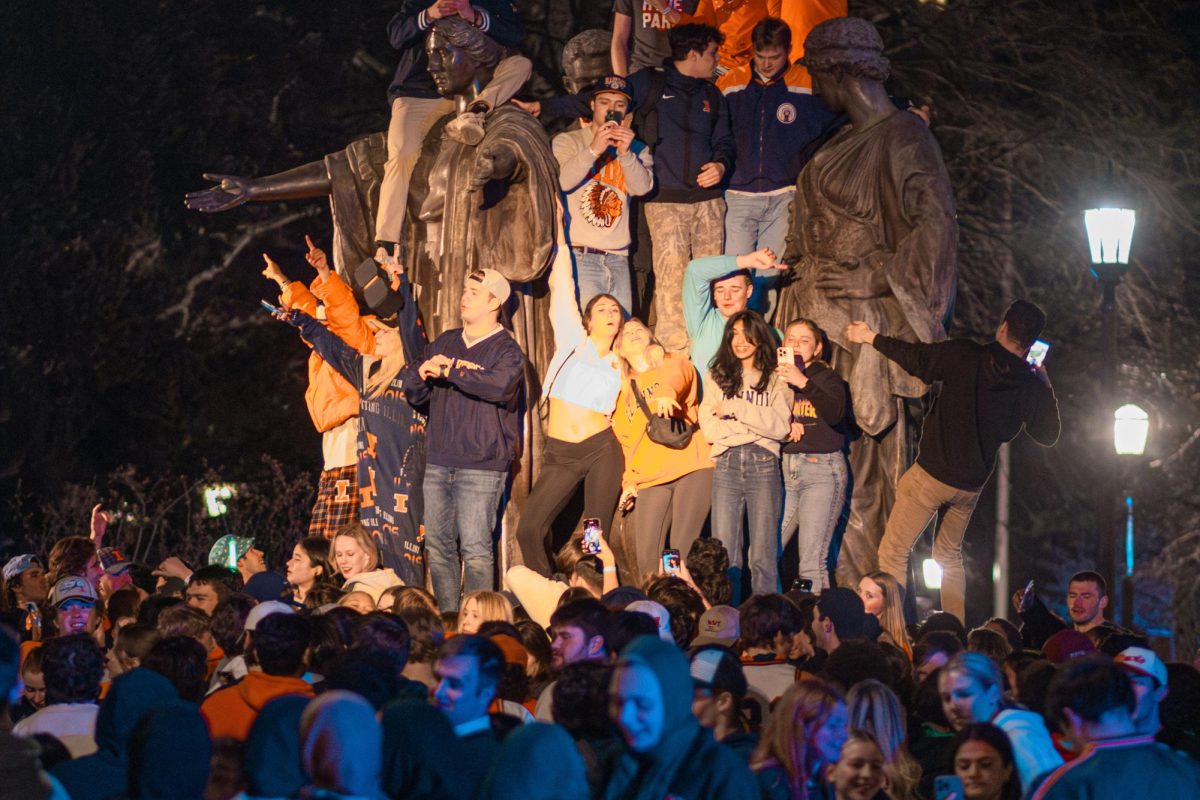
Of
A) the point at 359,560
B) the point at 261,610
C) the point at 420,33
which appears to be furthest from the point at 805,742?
the point at 420,33

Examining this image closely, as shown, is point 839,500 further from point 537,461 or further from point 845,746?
point 845,746

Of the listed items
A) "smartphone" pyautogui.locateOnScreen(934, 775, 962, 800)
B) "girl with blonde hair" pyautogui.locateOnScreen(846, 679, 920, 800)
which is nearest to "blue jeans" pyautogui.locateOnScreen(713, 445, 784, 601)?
"girl with blonde hair" pyautogui.locateOnScreen(846, 679, 920, 800)

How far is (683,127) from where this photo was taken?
1383 cm

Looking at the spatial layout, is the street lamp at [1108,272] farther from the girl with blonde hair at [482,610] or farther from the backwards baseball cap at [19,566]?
the backwards baseball cap at [19,566]

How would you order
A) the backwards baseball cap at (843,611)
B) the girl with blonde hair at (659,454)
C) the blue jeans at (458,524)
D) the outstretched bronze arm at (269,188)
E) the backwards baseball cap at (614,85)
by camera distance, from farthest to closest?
1. the outstretched bronze arm at (269,188)
2. the backwards baseball cap at (614,85)
3. the girl with blonde hair at (659,454)
4. the blue jeans at (458,524)
5. the backwards baseball cap at (843,611)

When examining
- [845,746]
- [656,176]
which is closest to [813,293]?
[656,176]

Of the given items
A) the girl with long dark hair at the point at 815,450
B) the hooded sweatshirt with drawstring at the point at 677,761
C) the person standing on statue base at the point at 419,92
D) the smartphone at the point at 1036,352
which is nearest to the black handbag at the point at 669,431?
the girl with long dark hair at the point at 815,450

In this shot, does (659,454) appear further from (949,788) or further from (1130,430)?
(949,788)

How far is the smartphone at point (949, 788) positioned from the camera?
5.89m

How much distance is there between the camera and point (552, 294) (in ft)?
45.7

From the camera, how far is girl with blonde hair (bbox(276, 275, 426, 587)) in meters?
13.9

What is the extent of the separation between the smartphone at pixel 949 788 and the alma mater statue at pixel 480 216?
812 cm

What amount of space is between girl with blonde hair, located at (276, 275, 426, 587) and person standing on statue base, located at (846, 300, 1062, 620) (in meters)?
3.39

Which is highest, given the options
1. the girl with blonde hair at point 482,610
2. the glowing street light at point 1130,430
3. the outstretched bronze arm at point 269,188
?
the outstretched bronze arm at point 269,188
